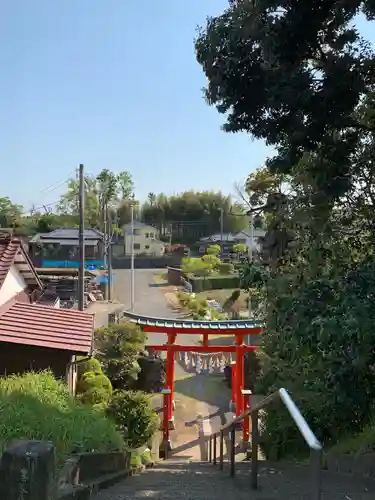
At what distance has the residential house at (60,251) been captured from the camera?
47094 mm

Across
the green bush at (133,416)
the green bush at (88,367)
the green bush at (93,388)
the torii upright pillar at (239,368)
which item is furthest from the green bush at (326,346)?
the green bush at (88,367)

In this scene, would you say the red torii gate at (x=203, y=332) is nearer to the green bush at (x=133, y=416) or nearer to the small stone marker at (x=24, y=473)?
the green bush at (x=133, y=416)

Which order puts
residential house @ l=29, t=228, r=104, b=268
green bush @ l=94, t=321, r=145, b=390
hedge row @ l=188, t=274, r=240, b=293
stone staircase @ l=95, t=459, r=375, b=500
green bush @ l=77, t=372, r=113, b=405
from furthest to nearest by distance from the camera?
hedge row @ l=188, t=274, r=240, b=293 → residential house @ l=29, t=228, r=104, b=268 → green bush @ l=94, t=321, r=145, b=390 → green bush @ l=77, t=372, r=113, b=405 → stone staircase @ l=95, t=459, r=375, b=500

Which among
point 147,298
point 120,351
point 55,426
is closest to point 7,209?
point 147,298

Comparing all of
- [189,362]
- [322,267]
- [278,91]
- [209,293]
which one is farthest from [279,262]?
[209,293]

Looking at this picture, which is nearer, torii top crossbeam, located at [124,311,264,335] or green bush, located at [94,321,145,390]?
torii top crossbeam, located at [124,311,264,335]

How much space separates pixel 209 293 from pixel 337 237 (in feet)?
133

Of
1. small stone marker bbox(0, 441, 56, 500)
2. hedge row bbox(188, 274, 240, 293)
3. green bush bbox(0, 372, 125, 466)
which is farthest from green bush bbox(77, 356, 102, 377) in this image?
hedge row bbox(188, 274, 240, 293)

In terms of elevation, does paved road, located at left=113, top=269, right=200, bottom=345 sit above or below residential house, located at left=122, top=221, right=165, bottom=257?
below

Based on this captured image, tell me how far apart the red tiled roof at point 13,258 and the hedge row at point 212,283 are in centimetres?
3637

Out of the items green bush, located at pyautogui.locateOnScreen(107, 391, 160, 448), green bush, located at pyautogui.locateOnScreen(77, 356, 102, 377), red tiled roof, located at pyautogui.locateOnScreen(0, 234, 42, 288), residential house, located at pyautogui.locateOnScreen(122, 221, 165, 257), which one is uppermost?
residential house, located at pyautogui.locateOnScreen(122, 221, 165, 257)

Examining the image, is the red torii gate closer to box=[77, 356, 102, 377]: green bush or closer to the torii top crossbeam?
the torii top crossbeam

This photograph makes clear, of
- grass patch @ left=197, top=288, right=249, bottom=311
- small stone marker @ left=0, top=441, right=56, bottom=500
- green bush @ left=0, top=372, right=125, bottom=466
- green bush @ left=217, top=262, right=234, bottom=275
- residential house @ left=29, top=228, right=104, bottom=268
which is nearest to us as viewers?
small stone marker @ left=0, top=441, right=56, bottom=500

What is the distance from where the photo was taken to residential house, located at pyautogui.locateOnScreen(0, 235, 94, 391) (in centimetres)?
1050
